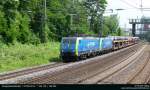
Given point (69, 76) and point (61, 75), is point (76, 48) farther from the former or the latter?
point (69, 76)

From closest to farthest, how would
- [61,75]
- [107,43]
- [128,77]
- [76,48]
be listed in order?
[128,77]
[61,75]
[76,48]
[107,43]

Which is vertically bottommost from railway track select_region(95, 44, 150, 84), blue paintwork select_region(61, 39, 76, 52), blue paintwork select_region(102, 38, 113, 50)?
blue paintwork select_region(102, 38, 113, 50)

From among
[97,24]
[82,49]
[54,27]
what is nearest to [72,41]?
[82,49]

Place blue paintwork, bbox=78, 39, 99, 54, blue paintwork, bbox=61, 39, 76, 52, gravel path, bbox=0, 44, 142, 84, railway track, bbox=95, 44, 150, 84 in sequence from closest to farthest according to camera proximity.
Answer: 1. gravel path, bbox=0, 44, 142, 84
2. railway track, bbox=95, 44, 150, 84
3. blue paintwork, bbox=61, 39, 76, 52
4. blue paintwork, bbox=78, 39, 99, 54

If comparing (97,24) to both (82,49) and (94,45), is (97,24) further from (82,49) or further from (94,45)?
(82,49)

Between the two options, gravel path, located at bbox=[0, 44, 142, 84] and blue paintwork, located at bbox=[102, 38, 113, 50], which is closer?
gravel path, located at bbox=[0, 44, 142, 84]

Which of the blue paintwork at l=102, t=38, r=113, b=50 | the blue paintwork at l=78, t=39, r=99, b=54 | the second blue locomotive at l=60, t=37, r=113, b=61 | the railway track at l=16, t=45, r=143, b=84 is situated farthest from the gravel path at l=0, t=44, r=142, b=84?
the blue paintwork at l=102, t=38, r=113, b=50

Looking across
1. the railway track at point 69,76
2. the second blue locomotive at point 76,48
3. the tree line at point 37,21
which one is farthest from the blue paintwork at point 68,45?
the tree line at point 37,21

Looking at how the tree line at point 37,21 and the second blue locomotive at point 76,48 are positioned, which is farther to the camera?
the tree line at point 37,21

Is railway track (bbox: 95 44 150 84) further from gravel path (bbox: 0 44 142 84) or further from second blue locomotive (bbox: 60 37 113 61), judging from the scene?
second blue locomotive (bbox: 60 37 113 61)

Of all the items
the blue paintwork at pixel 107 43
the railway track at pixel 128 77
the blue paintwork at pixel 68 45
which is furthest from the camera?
the blue paintwork at pixel 107 43

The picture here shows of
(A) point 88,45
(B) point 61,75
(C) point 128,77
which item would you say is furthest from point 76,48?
(C) point 128,77

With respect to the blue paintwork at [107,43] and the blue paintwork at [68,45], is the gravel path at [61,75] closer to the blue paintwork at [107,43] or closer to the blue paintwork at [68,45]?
the blue paintwork at [68,45]

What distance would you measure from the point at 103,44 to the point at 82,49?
1525cm
